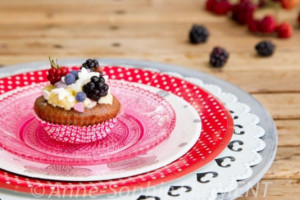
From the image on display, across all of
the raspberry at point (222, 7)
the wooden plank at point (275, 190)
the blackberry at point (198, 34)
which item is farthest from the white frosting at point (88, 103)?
the raspberry at point (222, 7)

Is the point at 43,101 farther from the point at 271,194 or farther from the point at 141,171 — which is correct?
the point at 271,194

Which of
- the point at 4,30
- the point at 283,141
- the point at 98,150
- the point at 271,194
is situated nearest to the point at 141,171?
the point at 98,150

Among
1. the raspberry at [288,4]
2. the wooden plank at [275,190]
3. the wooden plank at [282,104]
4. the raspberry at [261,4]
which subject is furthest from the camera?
the raspberry at [261,4]

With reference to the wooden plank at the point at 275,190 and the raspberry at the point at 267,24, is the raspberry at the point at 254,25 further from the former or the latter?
the wooden plank at the point at 275,190

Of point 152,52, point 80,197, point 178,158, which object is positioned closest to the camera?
point 80,197

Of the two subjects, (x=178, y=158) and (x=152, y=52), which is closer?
(x=178, y=158)

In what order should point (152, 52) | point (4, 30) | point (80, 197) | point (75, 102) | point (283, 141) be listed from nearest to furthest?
point (80, 197)
point (75, 102)
point (283, 141)
point (152, 52)
point (4, 30)

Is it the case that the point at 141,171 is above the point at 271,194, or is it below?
above
